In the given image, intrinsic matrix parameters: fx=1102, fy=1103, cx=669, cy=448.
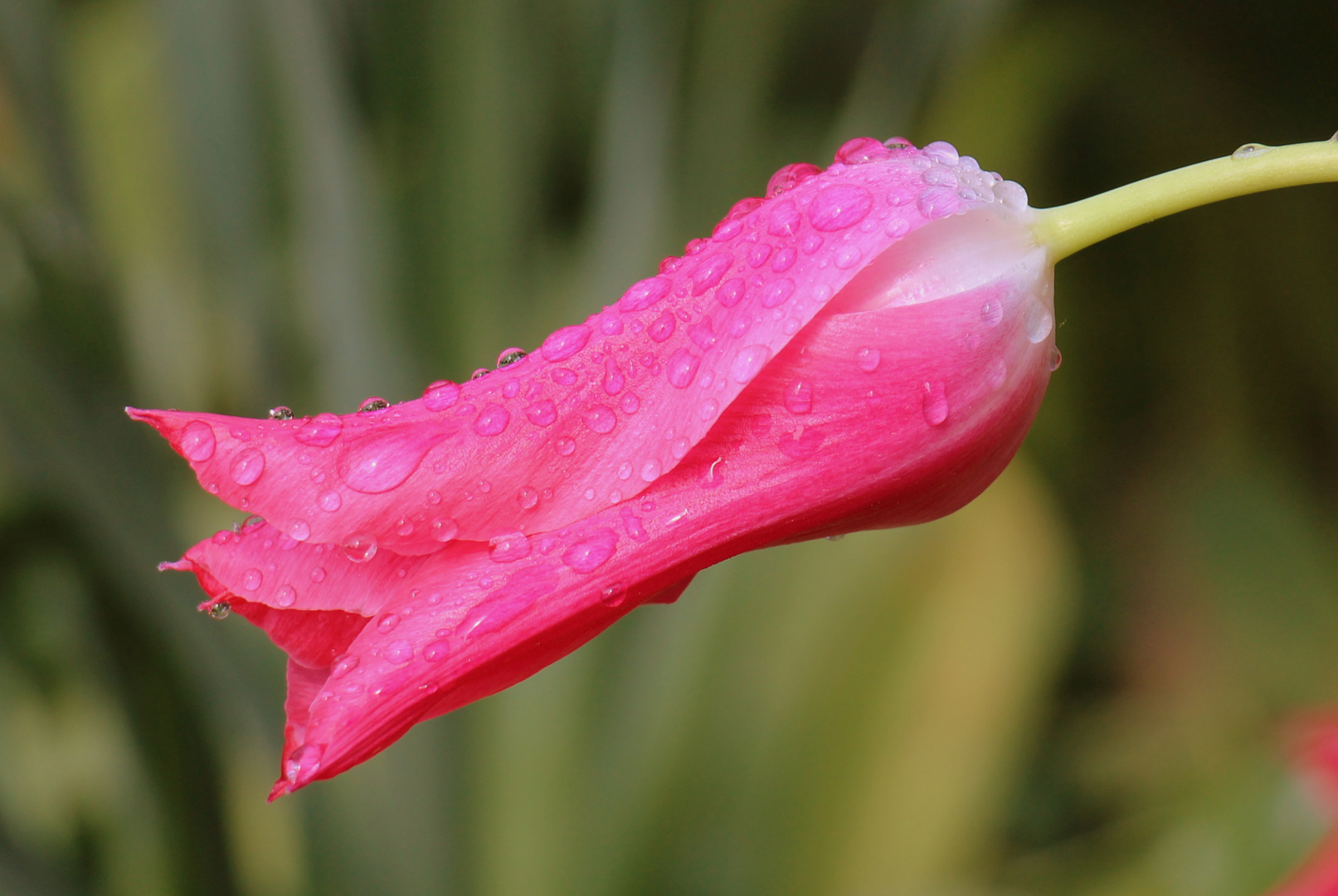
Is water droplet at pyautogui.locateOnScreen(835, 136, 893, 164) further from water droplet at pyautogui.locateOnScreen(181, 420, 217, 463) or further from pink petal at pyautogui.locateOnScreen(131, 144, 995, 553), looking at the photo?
water droplet at pyautogui.locateOnScreen(181, 420, 217, 463)

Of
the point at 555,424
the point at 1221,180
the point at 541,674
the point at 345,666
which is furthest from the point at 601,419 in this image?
the point at 541,674

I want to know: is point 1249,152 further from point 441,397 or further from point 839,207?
point 441,397

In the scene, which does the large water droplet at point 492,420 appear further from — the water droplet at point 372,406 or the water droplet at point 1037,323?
the water droplet at point 1037,323

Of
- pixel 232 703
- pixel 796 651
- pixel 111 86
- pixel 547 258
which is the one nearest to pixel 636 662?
pixel 796 651

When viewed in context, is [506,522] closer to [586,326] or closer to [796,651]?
[586,326]

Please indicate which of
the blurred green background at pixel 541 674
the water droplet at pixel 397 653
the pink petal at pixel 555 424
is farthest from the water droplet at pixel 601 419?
the blurred green background at pixel 541 674

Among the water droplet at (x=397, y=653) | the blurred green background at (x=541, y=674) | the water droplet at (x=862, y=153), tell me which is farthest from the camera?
the blurred green background at (x=541, y=674)
